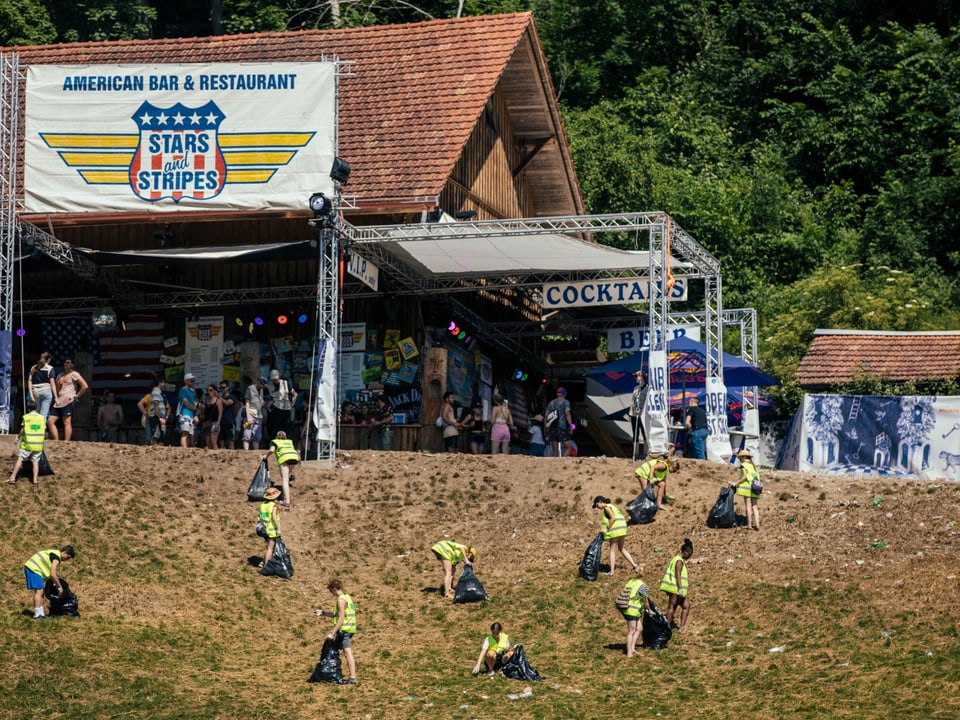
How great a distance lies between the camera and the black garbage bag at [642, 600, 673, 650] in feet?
69.7

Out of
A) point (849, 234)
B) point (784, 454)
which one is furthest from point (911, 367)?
point (849, 234)

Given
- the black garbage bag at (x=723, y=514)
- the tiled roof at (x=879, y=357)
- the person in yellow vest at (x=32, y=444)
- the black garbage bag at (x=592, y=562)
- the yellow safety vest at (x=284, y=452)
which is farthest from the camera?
the tiled roof at (x=879, y=357)

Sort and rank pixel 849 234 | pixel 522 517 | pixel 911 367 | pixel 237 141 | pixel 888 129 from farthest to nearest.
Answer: pixel 888 129, pixel 849 234, pixel 911 367, pixel 237 141, pixel 522 517

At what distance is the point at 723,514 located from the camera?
24.9m

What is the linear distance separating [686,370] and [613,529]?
11235 mm

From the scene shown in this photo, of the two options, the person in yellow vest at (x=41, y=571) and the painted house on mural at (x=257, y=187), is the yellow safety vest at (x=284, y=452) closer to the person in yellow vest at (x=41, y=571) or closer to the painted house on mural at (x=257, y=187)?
the painted house on mural at (x=257, y=187)

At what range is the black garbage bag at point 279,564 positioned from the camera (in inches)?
941

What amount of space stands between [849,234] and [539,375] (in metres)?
14.0

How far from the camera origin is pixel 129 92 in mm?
30797

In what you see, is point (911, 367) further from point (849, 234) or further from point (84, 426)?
point (84, 426)

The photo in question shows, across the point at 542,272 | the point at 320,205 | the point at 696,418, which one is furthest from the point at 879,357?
the point at 320,205

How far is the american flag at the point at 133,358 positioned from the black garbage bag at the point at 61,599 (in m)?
12.8

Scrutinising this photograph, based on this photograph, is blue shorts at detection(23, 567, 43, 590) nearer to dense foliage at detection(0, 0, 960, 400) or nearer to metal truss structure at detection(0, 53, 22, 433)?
metal truss structure at detection(0, 53, 22, 433)

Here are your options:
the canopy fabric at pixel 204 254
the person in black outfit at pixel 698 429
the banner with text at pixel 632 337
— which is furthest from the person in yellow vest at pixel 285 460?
the banner with text at pixel 632 337
